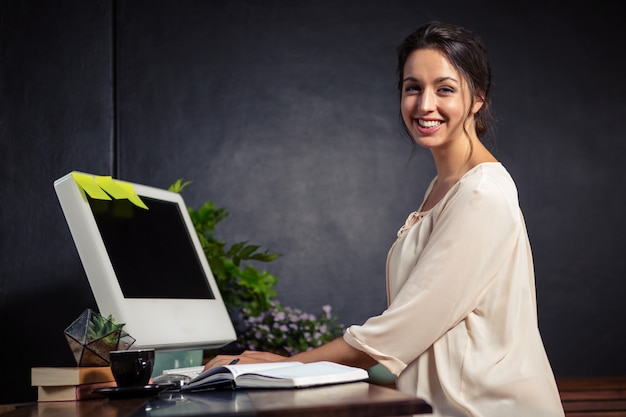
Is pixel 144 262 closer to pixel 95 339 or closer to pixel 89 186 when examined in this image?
pixel 89 186

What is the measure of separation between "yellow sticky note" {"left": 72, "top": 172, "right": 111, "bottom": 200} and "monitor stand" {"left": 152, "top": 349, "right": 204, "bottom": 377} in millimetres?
386

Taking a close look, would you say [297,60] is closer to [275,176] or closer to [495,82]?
[275,176]

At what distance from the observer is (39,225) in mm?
2432

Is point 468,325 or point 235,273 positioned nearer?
point 468,325

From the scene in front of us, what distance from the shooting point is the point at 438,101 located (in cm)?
201

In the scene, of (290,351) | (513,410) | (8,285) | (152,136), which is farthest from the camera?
(152,136)

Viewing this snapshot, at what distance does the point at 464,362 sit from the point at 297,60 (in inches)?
81.1

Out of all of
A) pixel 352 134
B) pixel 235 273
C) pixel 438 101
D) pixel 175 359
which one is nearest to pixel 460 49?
pixel 438 101

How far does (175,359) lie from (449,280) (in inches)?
28.6

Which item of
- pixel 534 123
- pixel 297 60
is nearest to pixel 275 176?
pixel 297 60

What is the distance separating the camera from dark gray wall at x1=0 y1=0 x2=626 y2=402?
3.38 meters

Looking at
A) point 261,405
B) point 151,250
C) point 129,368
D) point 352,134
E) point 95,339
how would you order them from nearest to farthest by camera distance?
point 261,405 → point 129,368 → point 95,339 → point 151,250 → point 352,134

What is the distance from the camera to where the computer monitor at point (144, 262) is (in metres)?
1.73

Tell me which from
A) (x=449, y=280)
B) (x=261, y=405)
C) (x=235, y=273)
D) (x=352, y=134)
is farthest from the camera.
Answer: (x=352, y=134)
